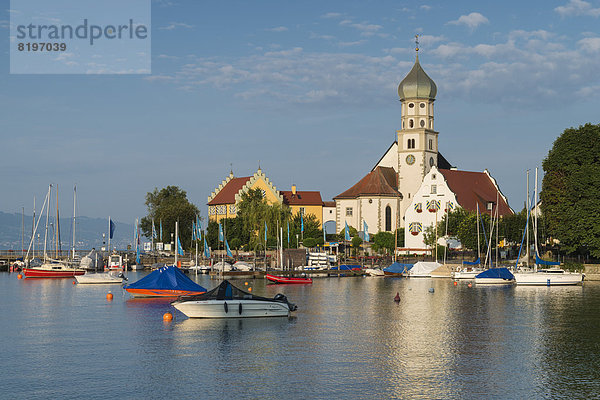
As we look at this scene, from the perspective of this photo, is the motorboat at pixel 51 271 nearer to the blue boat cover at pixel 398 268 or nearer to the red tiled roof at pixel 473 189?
the blue boat cover at pixel 398 268

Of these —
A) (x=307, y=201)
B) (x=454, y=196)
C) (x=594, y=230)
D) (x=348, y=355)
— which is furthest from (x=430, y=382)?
(x=307, y=201)

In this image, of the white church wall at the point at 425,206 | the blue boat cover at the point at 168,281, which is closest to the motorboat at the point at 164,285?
the blue boat cover at the point at 168,281

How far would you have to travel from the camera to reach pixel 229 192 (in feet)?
569

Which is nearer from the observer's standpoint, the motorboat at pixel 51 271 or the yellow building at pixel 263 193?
the motorboat at pixel 51 271

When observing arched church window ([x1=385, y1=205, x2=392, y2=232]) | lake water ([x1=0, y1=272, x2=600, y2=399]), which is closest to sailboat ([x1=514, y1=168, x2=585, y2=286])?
lake water ([x1=0, y1=272, x2=600, y2=399])

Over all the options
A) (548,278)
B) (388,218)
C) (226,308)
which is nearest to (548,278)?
(548,278)

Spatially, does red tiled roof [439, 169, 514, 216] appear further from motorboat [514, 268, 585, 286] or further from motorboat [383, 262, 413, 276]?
motorboat [514, 268, 585, 286]

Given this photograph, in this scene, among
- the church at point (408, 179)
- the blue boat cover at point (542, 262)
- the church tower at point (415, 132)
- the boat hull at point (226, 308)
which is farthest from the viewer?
the church tower at point (415, 132)

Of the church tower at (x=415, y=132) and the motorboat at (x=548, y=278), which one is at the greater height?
the church tower at (x=415, y=132)

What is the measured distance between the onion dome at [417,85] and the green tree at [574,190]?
5203 cm

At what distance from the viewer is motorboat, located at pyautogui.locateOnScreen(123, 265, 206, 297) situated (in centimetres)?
6944

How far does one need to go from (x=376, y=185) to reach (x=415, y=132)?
1319 centimetres

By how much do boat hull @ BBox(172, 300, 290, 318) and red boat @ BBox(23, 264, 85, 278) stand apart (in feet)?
204

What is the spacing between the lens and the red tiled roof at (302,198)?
6712 inches
